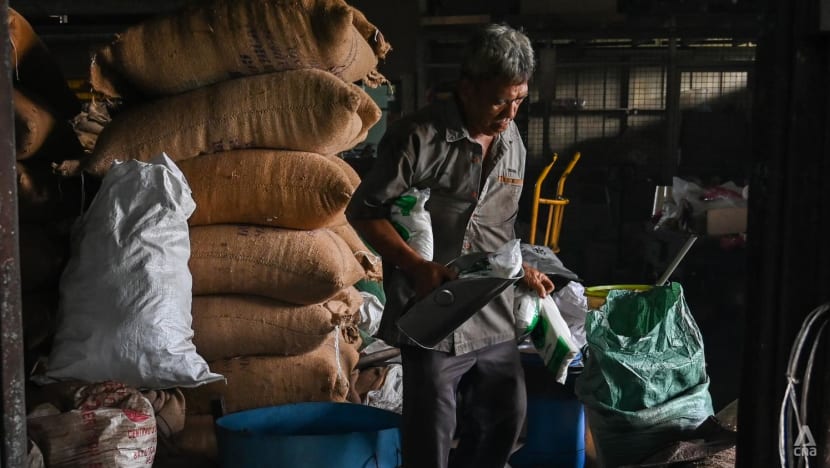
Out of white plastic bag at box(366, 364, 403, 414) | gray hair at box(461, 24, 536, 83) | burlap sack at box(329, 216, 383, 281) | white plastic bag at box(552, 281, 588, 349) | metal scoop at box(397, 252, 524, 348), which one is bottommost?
white plastic bag at box(366, 364, 403, 414)

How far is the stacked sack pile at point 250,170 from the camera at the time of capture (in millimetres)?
3488

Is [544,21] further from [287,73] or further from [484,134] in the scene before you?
[484,134]

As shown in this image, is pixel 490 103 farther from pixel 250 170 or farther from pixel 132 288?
pixel 132 288

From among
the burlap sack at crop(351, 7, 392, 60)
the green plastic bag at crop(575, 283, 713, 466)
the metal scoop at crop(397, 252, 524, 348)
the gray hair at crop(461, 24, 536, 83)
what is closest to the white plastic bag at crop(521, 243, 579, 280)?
the green plastic bag at crop(575, 283, 713, 466)

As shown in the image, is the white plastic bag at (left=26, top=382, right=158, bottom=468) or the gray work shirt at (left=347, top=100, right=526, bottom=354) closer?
the gray work shirt at (left=347, top=100, right=526, bottom=354)

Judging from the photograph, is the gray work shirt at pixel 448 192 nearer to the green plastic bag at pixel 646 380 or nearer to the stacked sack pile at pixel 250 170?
the green plastic bag at pixel 646 380

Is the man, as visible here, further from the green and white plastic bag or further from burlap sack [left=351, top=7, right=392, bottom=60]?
burlap sack [left=351, top=7, right=392, bottom=60]

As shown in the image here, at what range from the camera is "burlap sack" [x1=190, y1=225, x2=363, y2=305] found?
3.48 meters

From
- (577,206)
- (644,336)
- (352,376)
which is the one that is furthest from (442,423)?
(577,206)

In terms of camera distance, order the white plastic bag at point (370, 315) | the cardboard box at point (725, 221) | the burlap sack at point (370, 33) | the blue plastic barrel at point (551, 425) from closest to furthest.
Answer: the cardboard box at point (725, 221) < the blue plastic barrel at point (551, 425) < the burlap sack at point (370, 33) < the white plastic bag at point (370, 315)

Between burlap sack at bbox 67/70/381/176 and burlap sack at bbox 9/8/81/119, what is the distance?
1.14 ft

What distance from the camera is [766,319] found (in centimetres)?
182

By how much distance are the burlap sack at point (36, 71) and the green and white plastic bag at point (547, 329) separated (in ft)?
6.96

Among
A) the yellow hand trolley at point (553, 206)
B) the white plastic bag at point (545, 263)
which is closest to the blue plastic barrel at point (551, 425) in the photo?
the white plastic bag at point (545, 263)
